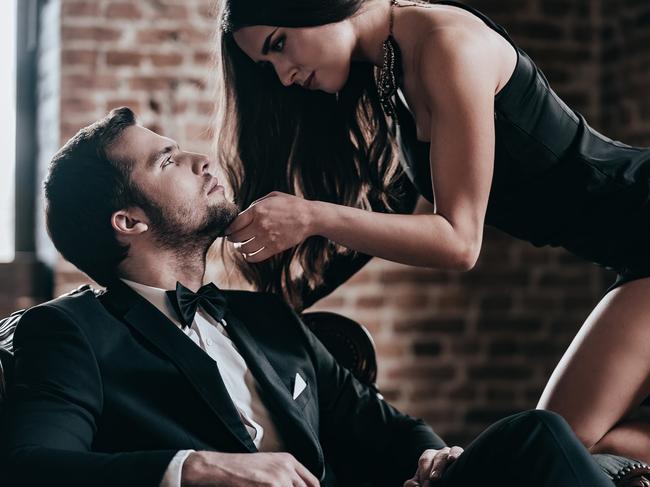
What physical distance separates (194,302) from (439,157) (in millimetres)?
546

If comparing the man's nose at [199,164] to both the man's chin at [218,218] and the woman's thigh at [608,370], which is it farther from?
the woman's thigh at [608,370]

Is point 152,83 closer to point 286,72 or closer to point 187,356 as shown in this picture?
point 286,72

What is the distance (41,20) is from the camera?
12.1 feet

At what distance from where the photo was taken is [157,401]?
5.24ft

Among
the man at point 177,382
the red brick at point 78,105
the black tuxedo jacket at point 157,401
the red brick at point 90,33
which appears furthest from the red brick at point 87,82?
the black tuxedo jacket at point 157,401

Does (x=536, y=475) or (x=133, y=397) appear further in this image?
(x=133, y=397)

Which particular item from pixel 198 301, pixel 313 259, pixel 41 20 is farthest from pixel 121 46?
pixel 198 301

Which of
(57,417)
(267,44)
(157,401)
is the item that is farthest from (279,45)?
(57,417)

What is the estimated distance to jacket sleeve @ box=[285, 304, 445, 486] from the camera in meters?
1.86

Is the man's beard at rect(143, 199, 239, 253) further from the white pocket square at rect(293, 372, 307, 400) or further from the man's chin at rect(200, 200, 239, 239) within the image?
the white pocket square at rect(293, 372, 307, 400)

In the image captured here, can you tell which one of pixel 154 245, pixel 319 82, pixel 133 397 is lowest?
pixel 133 397

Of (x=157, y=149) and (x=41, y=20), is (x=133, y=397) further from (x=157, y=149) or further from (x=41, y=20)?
(x=41, y=20)

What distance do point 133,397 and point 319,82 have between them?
2.45ft

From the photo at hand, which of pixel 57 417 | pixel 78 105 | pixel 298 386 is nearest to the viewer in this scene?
pixel 57 417
